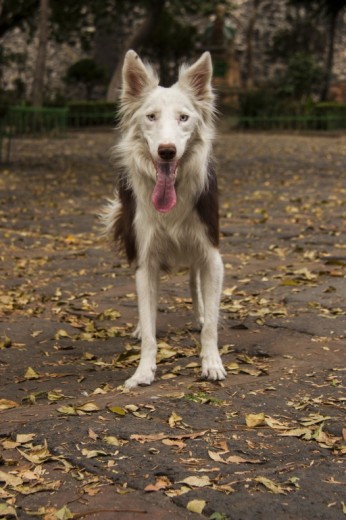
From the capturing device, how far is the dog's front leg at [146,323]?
16.2 ft

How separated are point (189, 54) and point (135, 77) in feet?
116

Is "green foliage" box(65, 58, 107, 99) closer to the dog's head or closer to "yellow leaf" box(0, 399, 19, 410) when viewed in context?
the dog's head

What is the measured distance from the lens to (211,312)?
5.26 metres

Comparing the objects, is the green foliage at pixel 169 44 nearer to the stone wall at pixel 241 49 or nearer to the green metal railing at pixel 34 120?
the stone wall at pixel 241 49

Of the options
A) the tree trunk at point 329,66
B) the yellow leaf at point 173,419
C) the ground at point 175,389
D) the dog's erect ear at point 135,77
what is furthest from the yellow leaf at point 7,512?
the tree trunk at point 329,66

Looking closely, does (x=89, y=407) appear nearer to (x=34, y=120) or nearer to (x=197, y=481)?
(x=197, y=481)

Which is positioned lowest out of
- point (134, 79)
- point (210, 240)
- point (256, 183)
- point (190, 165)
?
Answer: point (256, 183)

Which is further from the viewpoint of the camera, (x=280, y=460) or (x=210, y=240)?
(x=210, y=240)

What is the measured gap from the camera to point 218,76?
37.7 meters

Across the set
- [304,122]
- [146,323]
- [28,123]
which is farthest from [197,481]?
[304,122]

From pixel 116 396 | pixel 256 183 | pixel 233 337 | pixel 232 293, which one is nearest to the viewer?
pixel 116 396

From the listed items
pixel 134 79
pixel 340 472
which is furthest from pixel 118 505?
pixel 134 79

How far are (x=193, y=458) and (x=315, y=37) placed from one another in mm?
41261

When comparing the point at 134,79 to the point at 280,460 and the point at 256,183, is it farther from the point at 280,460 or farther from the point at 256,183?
the point at 256,183
